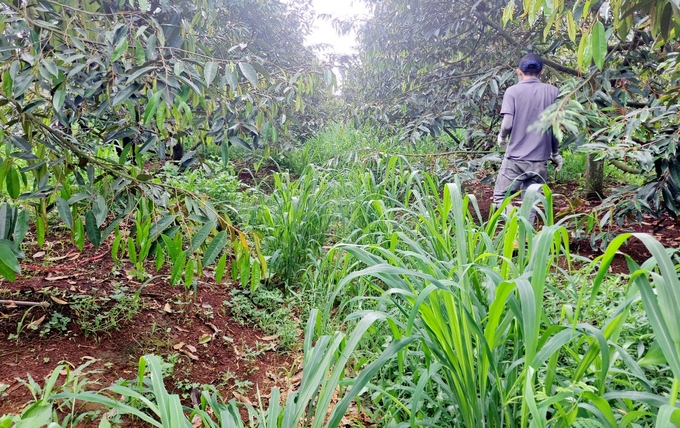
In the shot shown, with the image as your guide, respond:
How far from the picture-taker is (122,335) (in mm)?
1777

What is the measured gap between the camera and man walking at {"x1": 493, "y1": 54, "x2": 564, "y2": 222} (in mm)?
2959

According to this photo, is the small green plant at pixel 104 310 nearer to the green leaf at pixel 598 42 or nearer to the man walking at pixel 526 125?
the green leaf at pixel 598 42

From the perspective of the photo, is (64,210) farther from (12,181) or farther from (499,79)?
(499,79)

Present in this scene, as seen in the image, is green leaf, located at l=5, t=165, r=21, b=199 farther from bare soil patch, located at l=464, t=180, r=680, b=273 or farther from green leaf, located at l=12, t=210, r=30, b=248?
bare soil patch, located at l=464, t=180, r=680, b=273

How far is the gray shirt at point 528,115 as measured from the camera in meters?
2.95

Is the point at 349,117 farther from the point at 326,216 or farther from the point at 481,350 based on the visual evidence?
the point at 481,350

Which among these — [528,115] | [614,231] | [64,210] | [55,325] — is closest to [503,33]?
[528,115]

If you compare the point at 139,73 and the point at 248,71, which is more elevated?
the point at 248,71

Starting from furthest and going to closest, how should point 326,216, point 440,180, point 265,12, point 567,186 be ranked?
point 265,12
point 567,186
point 440,180
point 326,216

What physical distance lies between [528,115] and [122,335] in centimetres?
283

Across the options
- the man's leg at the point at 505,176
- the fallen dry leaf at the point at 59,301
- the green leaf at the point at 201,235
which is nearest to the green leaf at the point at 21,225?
the green leaf at the point at 201,235

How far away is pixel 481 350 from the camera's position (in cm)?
115

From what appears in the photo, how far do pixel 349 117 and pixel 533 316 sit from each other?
4278 mm

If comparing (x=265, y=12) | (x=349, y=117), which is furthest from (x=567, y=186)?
(x=265, y=12)
